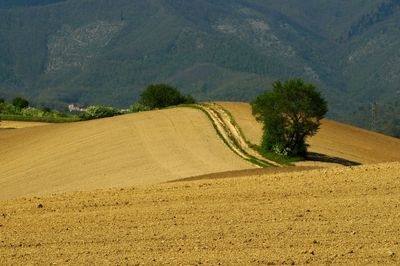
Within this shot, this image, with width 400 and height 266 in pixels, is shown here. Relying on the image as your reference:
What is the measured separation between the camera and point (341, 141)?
273ft

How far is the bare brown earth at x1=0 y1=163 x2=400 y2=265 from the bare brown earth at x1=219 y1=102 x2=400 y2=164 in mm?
36560

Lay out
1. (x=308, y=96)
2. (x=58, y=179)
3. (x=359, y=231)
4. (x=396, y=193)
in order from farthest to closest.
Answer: (x=308, y=96) < (x=58, y=179) < (x=396, y=193) < (x=359, y=231)

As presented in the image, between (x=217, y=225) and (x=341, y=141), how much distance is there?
198ft

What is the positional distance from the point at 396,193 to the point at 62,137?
196 ft

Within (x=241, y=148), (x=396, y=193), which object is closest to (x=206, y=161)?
(x=241, y=148)

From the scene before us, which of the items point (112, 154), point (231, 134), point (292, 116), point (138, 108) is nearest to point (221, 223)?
point (292, 116)

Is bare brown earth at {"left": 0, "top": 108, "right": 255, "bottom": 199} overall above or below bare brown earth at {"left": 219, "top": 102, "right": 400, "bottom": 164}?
below

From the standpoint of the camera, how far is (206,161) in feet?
198

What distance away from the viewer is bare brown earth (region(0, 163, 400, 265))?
21.0 metres

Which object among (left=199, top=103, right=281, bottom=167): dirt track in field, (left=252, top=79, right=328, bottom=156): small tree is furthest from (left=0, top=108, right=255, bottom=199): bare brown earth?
(left=252, top=79, right=328, bottom=156): small tree

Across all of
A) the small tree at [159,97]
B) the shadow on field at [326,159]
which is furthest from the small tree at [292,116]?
the small tree at [159,97]

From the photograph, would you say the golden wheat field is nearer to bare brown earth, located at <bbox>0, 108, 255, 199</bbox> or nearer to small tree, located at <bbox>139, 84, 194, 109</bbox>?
bare brown earth, located at <bbox>0, 108, 255, 199</bbox>

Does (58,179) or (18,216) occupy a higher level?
(18,216)

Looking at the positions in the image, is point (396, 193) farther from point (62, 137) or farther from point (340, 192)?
point (62, 137)
